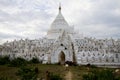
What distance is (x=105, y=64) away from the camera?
50531mm

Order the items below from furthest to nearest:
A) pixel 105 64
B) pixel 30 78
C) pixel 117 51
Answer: pixel 117 51, pixel 105 64, pixel 30 78

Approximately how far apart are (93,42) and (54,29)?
8.91 m

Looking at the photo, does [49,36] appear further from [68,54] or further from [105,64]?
[105,64]

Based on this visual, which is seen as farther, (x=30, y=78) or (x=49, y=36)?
(x=49, y=36)

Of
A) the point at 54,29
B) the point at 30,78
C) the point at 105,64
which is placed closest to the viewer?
the point at 30,78

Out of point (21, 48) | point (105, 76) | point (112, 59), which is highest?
point (21, 48)

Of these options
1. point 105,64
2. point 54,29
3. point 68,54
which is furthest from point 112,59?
point 54,29

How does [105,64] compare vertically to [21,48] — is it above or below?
below

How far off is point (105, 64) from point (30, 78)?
35041mm

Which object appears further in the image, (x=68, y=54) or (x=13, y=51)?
(x=13, y=51)

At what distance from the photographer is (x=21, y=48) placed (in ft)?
219

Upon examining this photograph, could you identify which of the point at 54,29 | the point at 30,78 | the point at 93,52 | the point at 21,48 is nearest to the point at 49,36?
the point at 54,29

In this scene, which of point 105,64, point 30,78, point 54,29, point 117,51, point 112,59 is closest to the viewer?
point 30,78

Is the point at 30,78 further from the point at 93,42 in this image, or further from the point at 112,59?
the point at 93,42
